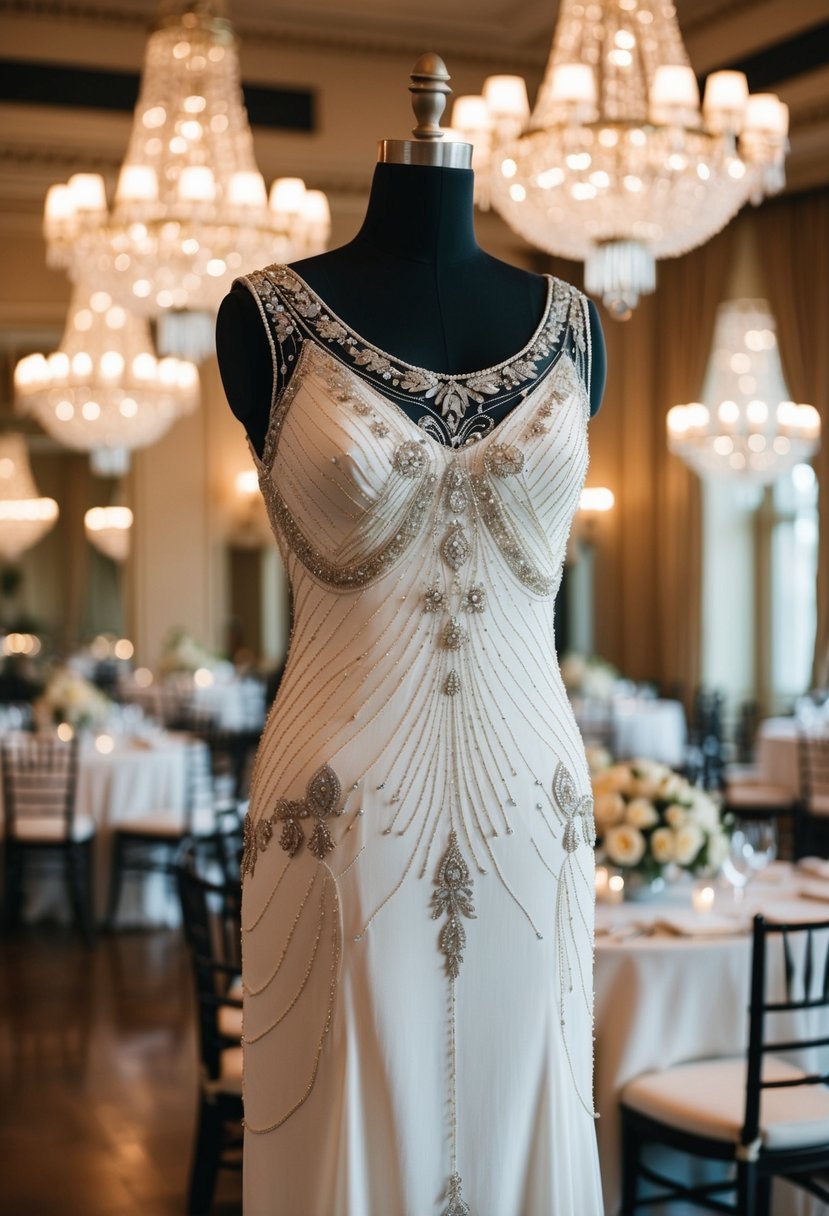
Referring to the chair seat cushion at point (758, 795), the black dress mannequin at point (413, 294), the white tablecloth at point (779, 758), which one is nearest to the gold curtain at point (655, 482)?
the white tablecloth at point (779, 758)

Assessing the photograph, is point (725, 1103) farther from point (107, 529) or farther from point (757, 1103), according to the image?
point (107, 529)

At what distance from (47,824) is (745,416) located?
21.8 feet

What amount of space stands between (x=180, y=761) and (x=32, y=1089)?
2.97 m

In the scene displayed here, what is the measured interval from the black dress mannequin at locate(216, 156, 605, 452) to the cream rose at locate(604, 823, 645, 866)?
72.7 inches

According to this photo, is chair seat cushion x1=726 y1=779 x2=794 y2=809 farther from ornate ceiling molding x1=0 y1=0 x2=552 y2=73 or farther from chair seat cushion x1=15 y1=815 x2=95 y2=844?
ornate ceiling molding x1=0 y1=0 x2=552 y2=73

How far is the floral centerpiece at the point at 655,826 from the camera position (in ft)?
12.5

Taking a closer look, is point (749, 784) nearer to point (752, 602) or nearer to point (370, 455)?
point (752, 602)

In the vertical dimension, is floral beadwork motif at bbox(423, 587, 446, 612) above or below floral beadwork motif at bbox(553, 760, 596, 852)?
above

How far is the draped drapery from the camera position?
478 inches

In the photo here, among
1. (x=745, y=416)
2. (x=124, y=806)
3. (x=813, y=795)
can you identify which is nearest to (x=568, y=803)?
(x=124, y=806)

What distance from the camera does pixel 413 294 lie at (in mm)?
2125

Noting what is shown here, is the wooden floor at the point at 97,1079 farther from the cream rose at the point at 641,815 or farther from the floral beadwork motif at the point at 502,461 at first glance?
the floral beadwork motif at the point at 502,461

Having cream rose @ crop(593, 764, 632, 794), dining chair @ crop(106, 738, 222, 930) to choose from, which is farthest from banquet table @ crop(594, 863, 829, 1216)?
dining chair @ crop(106, 738, 222, 930)

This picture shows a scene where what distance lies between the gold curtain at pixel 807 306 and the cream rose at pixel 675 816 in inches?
292
